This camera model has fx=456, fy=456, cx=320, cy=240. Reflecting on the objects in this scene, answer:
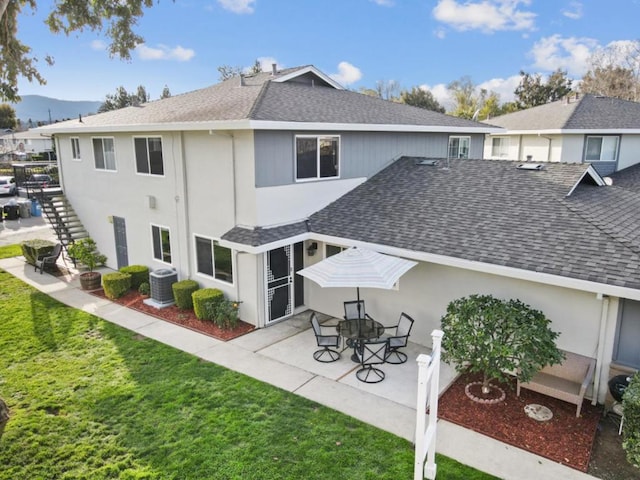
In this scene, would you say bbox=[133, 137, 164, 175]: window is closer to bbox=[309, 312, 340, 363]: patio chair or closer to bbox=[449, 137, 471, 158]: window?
bbox=[309, 312, 340, 363]: patio chair

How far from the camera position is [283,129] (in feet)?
36.3

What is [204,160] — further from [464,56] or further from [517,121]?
[464,56]

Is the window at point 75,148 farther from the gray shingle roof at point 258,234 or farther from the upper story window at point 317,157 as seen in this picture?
the upper story window at point 317,157

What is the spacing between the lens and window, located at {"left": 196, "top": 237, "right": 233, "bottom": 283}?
12.4 m

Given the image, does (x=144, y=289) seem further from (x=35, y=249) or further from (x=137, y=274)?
(x=35, y=249)

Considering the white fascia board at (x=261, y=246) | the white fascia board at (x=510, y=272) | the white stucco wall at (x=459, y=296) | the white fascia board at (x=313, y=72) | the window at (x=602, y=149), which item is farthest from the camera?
the window at (x=602, y=149)

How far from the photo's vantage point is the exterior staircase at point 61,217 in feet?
58.9

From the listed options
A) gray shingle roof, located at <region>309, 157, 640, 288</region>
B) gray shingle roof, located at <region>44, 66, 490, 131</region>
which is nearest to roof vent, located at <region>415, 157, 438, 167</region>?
gray shingle roof, located at <region>309, 157, 640, 288</region>

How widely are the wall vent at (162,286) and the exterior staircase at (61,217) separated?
20.9 ft

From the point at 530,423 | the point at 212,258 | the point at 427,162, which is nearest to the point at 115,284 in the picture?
the point at 212,258

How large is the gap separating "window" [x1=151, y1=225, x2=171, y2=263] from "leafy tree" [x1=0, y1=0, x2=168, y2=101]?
228 inches

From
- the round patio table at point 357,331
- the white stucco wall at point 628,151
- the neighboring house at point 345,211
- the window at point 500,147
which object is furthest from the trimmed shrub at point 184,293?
the white stucco wall at point 628,151

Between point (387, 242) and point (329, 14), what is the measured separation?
99.9ft

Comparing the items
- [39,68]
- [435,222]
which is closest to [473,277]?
[435,222]
